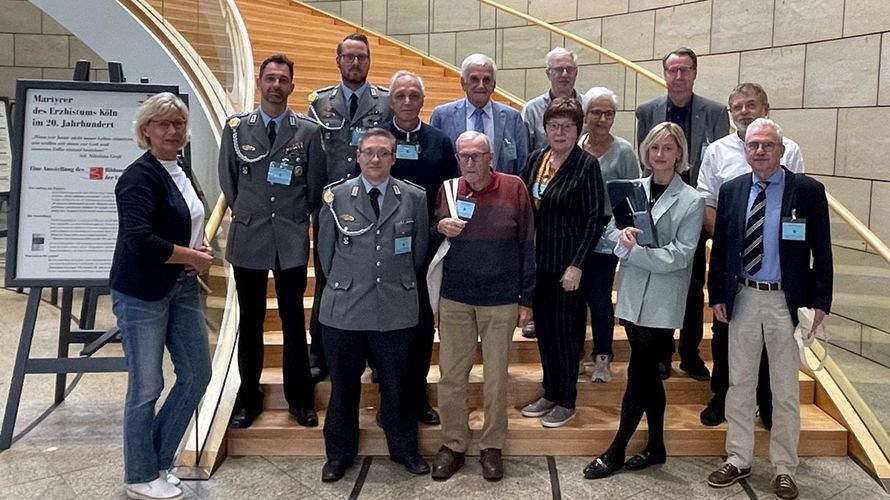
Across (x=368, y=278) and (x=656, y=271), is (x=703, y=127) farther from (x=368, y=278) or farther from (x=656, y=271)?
(x=368, y=278)

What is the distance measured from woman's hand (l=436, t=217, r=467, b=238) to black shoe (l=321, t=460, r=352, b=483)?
1.26 metres

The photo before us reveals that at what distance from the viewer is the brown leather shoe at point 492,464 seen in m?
3.63

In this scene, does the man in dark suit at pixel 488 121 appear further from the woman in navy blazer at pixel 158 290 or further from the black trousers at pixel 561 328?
the woman in navy blazer at pixel 158 290

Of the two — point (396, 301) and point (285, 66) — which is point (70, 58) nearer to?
point (285, 66)

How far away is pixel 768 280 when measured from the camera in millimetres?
3434

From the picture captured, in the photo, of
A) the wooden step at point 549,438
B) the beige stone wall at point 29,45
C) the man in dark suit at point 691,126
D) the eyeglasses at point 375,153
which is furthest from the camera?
the beige stone wall at point 29,45

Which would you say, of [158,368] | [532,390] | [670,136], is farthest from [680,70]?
[158,368]

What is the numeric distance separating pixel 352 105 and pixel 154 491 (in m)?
2.15

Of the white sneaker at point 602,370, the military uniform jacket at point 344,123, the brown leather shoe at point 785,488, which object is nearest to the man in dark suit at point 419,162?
the military uniform jacket at point 344,123

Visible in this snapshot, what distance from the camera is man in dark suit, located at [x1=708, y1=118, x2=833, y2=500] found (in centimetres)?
337

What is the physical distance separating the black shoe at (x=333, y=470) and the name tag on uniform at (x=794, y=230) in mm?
2356

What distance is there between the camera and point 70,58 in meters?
10.7

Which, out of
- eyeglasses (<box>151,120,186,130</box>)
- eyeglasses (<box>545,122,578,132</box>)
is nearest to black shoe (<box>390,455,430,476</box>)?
eyeglasses (<box>545,122,578,132</box>)

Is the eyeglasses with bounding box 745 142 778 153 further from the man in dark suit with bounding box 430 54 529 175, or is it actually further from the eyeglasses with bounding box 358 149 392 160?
the eyeglasses with bounding box 358 149 392 160
